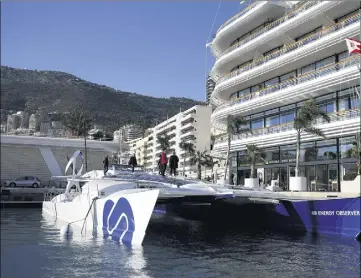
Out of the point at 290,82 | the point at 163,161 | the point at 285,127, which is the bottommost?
the point at 163,161

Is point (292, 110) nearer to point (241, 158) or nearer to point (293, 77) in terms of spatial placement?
point (293, 77)

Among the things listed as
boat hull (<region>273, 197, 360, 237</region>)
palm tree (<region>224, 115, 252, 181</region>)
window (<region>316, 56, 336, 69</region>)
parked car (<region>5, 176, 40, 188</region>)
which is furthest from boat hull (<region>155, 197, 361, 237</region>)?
parked car (<region>5, 176, 40, 188</region>)

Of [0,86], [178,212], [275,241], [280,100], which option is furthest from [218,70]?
[0,86]

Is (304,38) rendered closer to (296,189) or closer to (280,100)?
(280,100)

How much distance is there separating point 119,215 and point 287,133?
18.6m

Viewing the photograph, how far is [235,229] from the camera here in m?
24.4

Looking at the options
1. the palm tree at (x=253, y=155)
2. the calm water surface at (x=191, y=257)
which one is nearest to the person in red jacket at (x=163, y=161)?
the calm water surface at (x=191, y=257)

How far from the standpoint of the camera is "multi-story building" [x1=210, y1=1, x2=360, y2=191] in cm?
2858

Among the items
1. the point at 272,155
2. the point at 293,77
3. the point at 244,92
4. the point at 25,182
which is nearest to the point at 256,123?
the point at 272,155

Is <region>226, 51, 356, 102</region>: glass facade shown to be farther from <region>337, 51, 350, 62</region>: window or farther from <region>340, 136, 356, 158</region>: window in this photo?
<region>340, 136, 356, 158</region>: window

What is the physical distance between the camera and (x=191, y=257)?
48.1 ft

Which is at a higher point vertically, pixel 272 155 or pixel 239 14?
pixel 239 14

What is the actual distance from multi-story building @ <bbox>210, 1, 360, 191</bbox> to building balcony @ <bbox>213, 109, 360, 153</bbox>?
2.5 inches

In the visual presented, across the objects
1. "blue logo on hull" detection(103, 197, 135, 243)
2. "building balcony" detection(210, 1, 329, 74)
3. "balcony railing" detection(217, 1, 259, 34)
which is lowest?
"blue logo on hull" detection(103, 197, 135, 243)
